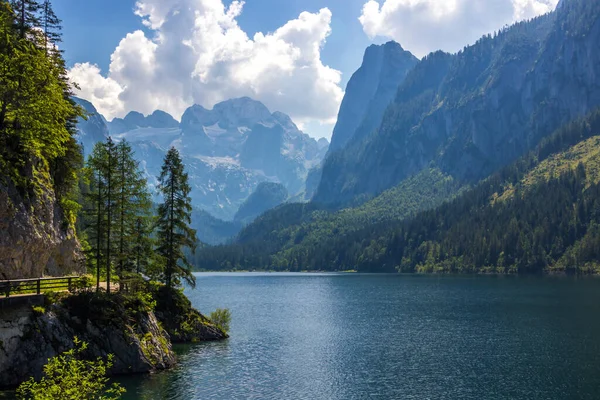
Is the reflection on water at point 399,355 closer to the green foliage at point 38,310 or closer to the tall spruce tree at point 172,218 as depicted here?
the green foliage at point 38,310

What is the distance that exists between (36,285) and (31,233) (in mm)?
5604

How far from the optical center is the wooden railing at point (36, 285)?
144 ft

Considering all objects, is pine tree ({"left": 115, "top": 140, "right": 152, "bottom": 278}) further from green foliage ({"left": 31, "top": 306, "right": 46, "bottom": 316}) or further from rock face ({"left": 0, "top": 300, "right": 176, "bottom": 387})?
green foliage ({"left": 31, "top": 306, "right": 46, "bottom": 316})

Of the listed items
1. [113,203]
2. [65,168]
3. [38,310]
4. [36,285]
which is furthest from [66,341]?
[65,168]

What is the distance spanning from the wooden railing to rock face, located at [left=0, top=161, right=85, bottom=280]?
2.23 m

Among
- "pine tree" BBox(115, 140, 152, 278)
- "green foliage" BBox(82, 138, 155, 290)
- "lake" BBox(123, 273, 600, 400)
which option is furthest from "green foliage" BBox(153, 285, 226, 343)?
"pine tree" BBox(115, 140, 152, 278)

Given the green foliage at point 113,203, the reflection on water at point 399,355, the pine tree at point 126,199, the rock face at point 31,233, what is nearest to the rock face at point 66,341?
the reflection on water at point 399,355

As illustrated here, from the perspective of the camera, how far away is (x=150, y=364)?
169ft

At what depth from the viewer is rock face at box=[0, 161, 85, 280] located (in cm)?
4662

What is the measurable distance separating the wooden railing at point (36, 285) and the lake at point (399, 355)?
37.6ft

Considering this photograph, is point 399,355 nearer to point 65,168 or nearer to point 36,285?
point 36,285

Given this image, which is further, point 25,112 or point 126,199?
point 126,199

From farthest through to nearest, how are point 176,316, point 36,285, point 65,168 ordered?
point 176,316 → point 65,168 → point 36,285

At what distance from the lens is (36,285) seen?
47219 mm
